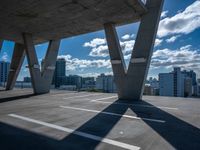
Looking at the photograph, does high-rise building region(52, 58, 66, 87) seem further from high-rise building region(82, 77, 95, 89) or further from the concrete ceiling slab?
the concrete ceiling slab

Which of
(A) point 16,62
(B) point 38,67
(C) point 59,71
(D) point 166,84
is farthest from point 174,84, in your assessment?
(B) point 38,67

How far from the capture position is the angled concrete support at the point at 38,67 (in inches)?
736

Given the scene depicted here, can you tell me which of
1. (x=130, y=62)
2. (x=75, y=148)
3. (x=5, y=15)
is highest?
(x=5, y=15)

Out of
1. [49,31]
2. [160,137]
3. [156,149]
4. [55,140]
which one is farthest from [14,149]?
[49,31]

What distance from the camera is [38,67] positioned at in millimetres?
19156

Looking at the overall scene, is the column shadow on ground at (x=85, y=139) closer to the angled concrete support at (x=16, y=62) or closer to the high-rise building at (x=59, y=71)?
the angled concrete support at (x=16, y=62)

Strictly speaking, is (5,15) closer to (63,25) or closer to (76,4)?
(63,25)

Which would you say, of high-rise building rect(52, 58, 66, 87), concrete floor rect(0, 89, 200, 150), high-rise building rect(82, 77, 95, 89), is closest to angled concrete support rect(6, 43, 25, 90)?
concrete floor rect(0, 89, 200, 150)

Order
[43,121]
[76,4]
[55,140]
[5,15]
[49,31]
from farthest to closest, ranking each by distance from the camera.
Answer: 1. [49,31]
2. [5,15]
3. [76,4]
4. [43,121]
5. [55,140]

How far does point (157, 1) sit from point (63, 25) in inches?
346

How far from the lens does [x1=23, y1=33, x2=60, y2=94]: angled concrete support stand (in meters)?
18.7

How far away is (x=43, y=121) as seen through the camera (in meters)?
6.36

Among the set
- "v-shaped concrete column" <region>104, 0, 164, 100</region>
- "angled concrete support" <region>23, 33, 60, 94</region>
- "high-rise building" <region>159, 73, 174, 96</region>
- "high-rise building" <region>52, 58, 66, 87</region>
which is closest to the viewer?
"v-shaped concrete column" <region>104, 0, 164, 100</region>

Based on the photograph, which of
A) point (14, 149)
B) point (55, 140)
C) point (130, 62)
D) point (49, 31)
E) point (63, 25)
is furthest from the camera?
point (49, 31)
